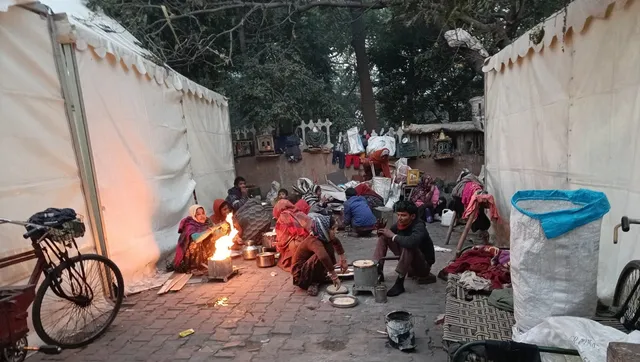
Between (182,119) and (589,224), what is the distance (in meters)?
7.06

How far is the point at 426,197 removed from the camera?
9078 millimetres

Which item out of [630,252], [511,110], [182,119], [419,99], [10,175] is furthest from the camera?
[419,99]

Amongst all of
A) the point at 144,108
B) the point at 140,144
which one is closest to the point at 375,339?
the point at 140,144

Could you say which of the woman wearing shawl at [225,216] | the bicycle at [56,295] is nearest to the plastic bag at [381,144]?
the woman wearing shawl at [225,216]

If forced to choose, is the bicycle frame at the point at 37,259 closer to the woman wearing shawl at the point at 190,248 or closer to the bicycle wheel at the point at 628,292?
the woman wearing shawl at the point at 190,248

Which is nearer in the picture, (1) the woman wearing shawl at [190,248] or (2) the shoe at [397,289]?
(2) the shoe at [397,289]

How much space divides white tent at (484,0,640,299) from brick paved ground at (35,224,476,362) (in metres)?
1.87

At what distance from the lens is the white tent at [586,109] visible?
9.71ft

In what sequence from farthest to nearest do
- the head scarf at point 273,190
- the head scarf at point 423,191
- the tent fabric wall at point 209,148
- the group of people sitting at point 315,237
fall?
the head scarf at point 273,190 < the head scarf at point 423,191 < the tent fabric wall at point 209,148 < the group of people sitting at point 315,237

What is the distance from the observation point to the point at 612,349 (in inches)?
64.6

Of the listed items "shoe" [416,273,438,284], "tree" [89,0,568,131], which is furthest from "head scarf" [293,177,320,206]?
"shoe" [416,273,438,284]

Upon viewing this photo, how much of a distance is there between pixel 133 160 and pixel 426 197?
661 cm

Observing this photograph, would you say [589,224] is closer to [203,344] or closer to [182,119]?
[203,344]

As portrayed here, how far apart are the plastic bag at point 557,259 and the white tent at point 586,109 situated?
2.78 feet
